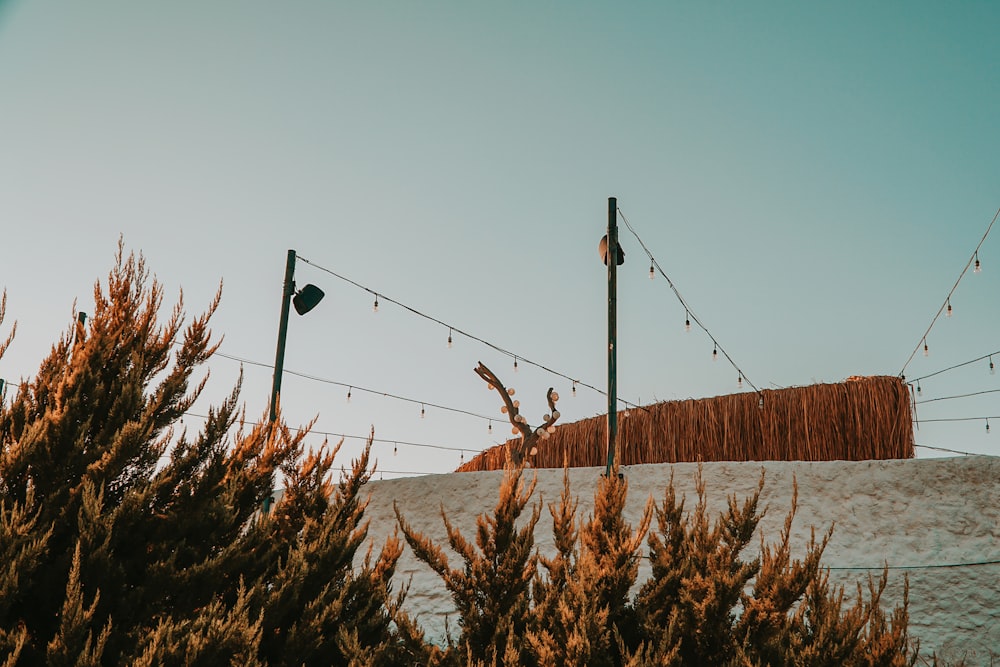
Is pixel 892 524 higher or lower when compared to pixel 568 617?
higher

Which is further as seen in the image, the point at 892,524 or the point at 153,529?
the point at 892,524

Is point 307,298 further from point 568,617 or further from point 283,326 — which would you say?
point 568,617

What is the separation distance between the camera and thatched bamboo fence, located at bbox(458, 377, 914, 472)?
10141 mm

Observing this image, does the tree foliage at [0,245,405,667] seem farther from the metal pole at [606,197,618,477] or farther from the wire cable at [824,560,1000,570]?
the wire cable at [824,560,1000,570]

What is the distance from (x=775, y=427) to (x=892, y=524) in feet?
6.01

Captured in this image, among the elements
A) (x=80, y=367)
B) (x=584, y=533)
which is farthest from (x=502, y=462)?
(x=80, y=367)

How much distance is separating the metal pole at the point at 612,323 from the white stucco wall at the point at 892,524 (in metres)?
0.81

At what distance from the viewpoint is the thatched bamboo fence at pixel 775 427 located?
399 inches

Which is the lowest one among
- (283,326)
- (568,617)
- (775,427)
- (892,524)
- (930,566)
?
(568,617)

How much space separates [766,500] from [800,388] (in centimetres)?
158

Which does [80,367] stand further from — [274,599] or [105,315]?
[274,599]

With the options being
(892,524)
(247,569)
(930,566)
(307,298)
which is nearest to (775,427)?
(892,524)

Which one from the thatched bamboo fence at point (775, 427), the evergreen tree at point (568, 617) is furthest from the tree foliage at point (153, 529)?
the thatched bamboo fence at point (775, 427)

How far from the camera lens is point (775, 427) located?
418 inches
